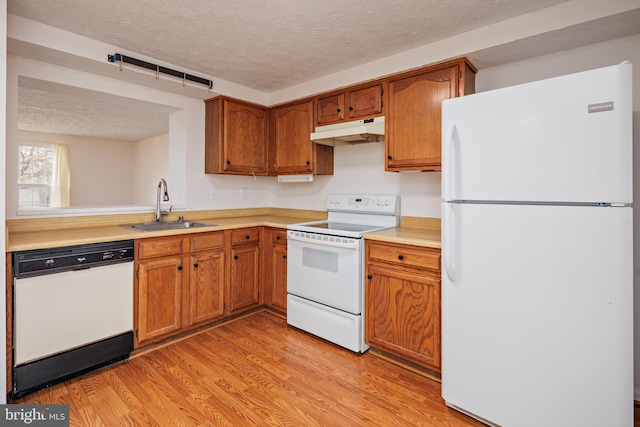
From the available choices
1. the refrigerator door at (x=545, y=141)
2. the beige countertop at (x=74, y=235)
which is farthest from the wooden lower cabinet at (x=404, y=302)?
the beige countertop at (x=74, y=235)

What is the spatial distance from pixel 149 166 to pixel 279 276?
18.5 ft

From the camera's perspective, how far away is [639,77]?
6.26 ft

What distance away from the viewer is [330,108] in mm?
2961

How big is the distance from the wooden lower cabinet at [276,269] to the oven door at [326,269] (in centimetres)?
14

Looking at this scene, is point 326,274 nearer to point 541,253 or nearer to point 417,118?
point 417,118

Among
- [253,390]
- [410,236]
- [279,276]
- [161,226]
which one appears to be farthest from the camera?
[279,276]

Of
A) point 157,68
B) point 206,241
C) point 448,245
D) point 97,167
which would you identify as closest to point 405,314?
point 448,245

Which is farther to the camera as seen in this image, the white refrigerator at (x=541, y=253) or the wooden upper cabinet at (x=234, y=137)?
the wooden upper cabinet at (x=234, y=137)

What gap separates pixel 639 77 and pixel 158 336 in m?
3.51

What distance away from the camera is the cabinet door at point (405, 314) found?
6.79 feet

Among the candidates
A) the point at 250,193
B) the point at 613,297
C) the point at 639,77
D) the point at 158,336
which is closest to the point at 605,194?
the point at 613,297

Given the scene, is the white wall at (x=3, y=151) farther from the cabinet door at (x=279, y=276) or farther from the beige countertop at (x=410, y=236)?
the beige countertop at (x=410, y=236)

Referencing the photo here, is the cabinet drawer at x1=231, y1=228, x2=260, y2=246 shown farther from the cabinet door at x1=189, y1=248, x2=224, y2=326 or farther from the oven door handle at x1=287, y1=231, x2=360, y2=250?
the oven door handle at x1=287, y1=231, x2=360, y2=250

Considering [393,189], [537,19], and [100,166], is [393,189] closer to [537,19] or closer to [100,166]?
[537,19]
